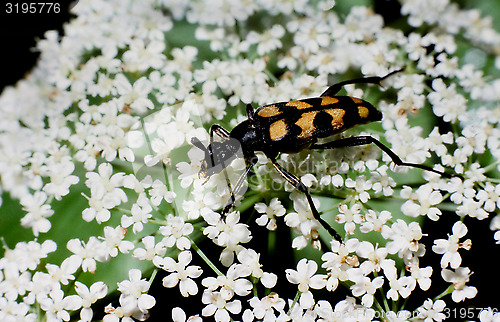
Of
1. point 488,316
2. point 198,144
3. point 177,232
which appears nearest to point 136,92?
point 198,144

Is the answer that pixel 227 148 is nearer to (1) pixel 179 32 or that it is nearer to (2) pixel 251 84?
(2) pixel 251 84

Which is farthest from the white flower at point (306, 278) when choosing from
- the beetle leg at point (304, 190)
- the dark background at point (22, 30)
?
the dark background at point (22, 30)

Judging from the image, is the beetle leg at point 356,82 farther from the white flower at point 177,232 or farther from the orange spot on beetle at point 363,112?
the white flower at point 177,232

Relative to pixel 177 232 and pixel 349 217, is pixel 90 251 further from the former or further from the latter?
pixel 349 217

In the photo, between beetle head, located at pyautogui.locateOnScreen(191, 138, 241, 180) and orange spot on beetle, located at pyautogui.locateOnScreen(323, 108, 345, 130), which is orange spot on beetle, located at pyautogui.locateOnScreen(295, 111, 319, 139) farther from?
beetle head, located at pyautogui.locateOnScreen(191, 138, 241, 180)

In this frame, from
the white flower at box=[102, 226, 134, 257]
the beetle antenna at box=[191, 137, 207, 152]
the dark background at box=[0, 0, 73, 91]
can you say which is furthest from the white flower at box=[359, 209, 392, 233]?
the dark background at box=[0, 0, 73, 91]

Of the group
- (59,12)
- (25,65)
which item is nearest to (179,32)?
(59,12)
